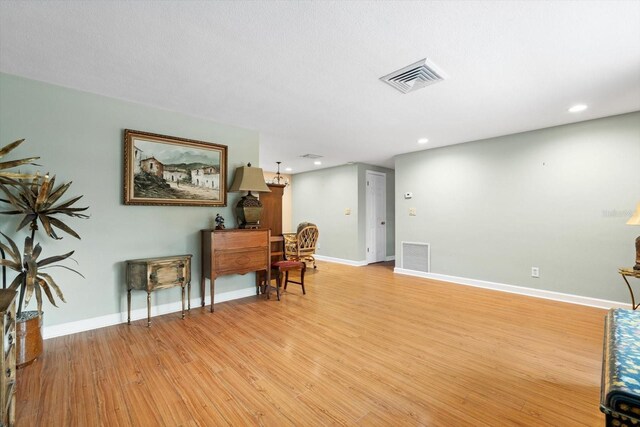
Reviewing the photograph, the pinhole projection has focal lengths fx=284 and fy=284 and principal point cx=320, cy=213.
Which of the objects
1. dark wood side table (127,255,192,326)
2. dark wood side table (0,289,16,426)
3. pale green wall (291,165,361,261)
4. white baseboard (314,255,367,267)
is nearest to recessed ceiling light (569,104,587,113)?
pale green wall (291,165,361,261)

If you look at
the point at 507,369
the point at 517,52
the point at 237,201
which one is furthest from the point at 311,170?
the point at 507,369

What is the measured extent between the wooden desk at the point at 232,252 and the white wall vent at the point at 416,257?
114 inches

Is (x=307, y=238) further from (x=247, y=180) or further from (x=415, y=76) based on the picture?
(x=415, y=76)

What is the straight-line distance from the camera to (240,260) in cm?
348

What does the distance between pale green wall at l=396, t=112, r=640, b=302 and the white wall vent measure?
11cm

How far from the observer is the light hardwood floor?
1602 mm

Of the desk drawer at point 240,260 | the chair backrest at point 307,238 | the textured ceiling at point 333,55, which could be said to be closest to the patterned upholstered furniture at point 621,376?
the textured ceiling at point 333,55

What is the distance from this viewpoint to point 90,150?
281 cm

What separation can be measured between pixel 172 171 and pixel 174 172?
23 mm

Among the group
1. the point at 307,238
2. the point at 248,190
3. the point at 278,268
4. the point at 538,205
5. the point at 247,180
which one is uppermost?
A: the point at 247,180

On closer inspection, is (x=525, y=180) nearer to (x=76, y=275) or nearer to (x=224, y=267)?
(x=224, y=267)

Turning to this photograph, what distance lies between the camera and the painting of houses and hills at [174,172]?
3.09 m

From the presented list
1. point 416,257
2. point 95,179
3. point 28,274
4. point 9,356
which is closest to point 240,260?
point 95,179

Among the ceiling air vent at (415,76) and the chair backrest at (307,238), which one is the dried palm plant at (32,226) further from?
the chair backrest at (307,238)
